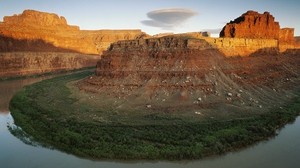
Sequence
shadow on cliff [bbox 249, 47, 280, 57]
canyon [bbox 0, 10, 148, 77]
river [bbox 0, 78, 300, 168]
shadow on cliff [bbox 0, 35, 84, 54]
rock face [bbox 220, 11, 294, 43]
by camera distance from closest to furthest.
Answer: river [bbox 0, 78, 300, 168]
shadow on cliff [bbox 249, 47, 280, 57]
rock face [bbox 220, 11, 294, 43]
canyon [bbox 0, 10, 148, 77]
shadow on cliff [bbox 0, 35, 84, 54]

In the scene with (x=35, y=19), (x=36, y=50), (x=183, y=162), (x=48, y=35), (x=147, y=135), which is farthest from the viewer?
(x=35, y=19)

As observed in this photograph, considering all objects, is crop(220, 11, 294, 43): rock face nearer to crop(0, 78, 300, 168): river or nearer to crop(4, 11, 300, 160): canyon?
crop(4, 11, 300, 160): canyon

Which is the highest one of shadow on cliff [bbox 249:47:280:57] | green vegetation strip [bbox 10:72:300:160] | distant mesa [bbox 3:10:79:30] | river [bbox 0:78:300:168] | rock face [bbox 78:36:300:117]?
distant mesa [bbox 3:10:79:30]

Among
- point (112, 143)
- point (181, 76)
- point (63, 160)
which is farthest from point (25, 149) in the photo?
point (181, 76)

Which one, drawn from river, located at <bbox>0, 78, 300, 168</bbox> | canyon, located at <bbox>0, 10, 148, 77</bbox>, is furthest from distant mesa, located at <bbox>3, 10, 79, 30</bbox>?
river, located at <bbox>0, 78, 300, 168</bbox>

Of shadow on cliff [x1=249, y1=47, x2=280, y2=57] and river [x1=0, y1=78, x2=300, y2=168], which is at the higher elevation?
shadow on cliff [x1=249, y1=47, x2=280, y2=57]

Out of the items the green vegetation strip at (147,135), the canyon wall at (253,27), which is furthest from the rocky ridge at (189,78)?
the green vegetation strip at (147,135)

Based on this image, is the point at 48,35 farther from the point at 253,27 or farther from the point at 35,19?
the point at 35,19

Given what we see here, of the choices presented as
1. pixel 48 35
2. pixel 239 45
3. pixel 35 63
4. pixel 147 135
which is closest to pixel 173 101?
pixel 147 135
